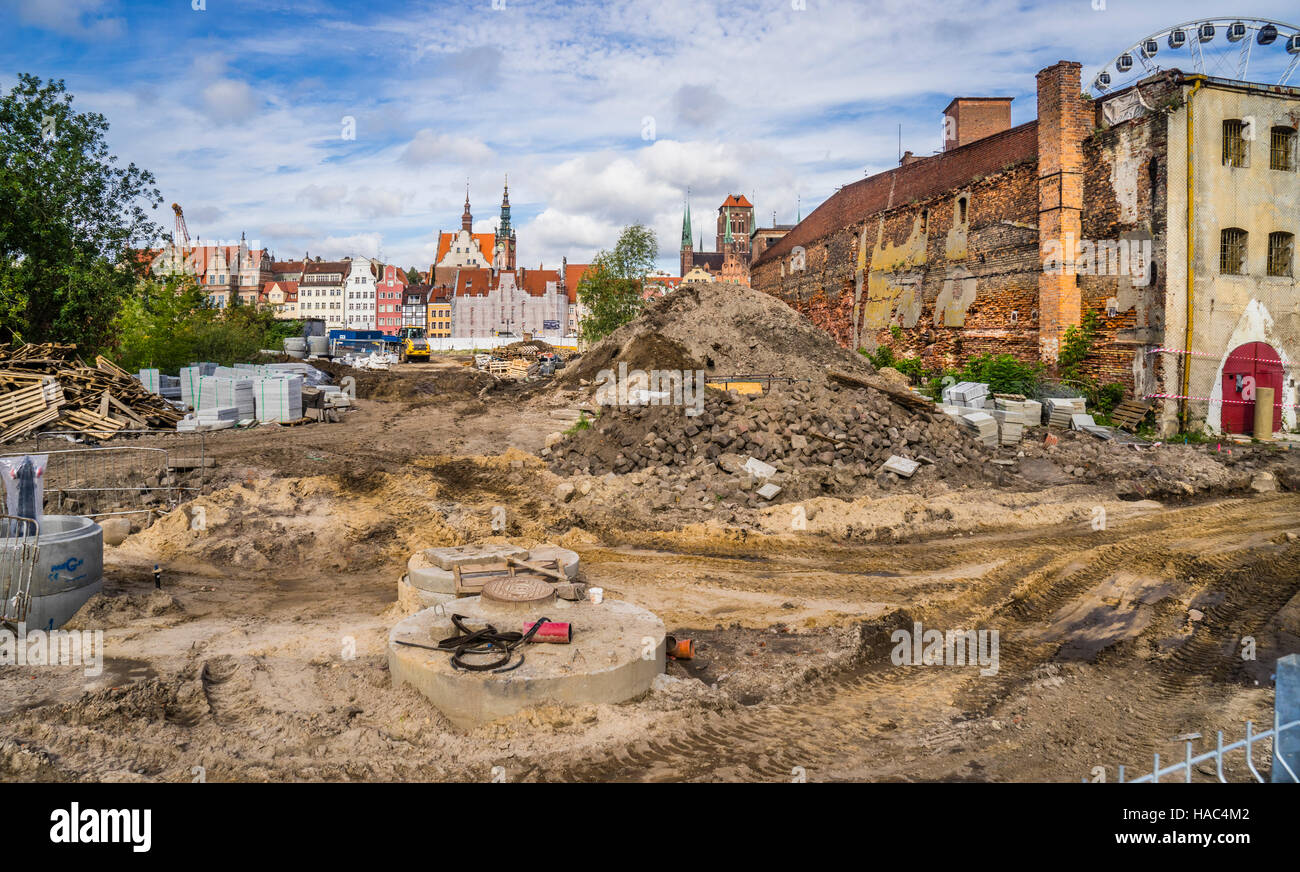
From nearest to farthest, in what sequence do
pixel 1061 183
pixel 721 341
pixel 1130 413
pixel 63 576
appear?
pixel 63 576
pixel 1130 413
pixel 1061 183
pixel 721 341

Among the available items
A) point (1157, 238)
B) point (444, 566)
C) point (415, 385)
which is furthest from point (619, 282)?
point (444, 566)

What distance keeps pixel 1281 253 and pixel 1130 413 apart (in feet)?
21.3

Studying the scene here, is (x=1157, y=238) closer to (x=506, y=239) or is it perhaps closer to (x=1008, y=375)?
(x=1008, y=375)

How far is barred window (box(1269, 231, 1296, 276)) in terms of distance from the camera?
20.0m

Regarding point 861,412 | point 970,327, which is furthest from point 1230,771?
point 970,327

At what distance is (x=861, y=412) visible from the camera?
16.3 meters

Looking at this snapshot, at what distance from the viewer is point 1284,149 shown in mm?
19938

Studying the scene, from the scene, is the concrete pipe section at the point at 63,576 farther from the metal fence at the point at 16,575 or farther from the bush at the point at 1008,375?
the bush at the point at 1008,375

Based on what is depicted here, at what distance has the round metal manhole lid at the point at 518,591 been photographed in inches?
272

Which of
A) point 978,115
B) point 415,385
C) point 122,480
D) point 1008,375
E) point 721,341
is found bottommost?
point 122,480

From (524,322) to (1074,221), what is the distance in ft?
226

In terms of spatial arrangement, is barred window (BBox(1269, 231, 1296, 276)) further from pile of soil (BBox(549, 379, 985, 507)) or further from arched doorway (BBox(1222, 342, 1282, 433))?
pile of soil (BBox(549, 379, 985, 507))

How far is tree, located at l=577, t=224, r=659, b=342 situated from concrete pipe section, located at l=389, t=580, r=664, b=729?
30.7 meters

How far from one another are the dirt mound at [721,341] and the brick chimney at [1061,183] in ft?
17.8
